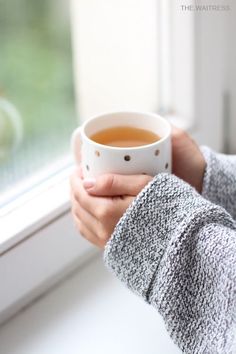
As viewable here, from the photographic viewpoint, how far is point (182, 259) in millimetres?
442

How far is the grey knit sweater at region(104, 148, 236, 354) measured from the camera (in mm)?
439

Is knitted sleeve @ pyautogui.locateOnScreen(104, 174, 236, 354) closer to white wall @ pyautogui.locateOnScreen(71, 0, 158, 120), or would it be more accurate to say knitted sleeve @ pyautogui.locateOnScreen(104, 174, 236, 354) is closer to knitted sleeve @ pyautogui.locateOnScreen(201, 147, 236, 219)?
knitted sleeve @ pyautogui.locateOnScreen(201, 147, 236, 219)

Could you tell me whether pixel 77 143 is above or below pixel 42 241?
above

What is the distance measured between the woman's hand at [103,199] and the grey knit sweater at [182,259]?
0.05 feet

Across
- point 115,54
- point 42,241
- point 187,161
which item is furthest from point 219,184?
point 115,54

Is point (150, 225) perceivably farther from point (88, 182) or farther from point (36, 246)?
point (36, 246)

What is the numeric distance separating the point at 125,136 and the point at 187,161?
0.07 m

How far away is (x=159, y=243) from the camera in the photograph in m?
0.45

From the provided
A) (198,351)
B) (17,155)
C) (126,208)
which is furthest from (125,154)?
(17,155)

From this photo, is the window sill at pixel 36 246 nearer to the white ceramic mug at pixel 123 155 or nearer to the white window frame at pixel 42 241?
the white window frame at pixel 42 241

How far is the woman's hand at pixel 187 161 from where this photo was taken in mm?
552

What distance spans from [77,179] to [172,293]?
0.13m

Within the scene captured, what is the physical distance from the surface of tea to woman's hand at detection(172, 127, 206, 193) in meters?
0.05

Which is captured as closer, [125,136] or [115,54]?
[125,136]
